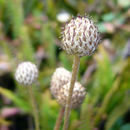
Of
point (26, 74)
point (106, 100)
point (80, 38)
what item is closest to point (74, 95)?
point (26, 74)

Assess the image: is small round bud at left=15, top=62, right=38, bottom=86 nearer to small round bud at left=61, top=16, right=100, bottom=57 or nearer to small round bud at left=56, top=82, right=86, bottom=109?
small round bud at left=56, top=82, right=86, bottom=109

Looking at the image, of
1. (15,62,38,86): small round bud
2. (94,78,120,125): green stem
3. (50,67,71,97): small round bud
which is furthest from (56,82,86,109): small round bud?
(94,78,120,125): green stem

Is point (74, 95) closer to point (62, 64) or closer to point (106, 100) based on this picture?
point (106, 100)

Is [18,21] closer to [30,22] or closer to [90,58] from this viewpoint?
[30,22]

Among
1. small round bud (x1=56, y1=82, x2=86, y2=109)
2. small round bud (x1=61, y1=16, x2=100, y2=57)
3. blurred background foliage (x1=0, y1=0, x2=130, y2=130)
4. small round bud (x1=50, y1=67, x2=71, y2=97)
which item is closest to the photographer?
small round bud (x1=61, y1=16, x2=100, y2=57)

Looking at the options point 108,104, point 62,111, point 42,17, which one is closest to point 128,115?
point 108,104
